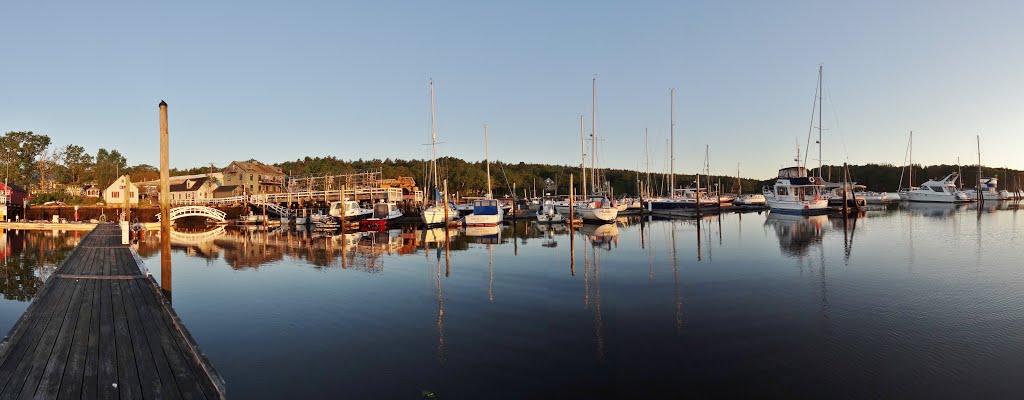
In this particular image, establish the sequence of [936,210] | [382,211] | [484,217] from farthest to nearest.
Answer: [936,210] < [382,211] < [484,217]

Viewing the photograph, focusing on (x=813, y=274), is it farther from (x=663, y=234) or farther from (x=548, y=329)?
(x=663, y=234)

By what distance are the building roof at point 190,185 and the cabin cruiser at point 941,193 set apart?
128783mm

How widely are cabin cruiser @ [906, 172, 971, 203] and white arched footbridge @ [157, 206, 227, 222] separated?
115027 mm

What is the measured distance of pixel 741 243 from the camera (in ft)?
110

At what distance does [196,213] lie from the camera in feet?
213

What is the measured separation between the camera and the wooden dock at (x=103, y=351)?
620cm

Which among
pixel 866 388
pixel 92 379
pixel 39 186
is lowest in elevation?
pixel 866 388

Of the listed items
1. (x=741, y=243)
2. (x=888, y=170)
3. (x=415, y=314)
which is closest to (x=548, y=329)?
(x=415, y=314)

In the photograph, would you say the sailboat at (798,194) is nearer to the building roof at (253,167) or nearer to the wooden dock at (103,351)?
the wooden dock at (103,351)

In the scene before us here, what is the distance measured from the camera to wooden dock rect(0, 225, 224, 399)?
620 cm

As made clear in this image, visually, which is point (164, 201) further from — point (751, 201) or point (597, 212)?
point (751, 201)

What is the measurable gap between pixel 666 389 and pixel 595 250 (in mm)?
21734

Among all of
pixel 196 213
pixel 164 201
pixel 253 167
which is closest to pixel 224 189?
pixel 253 167

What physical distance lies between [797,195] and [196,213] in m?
77.7
